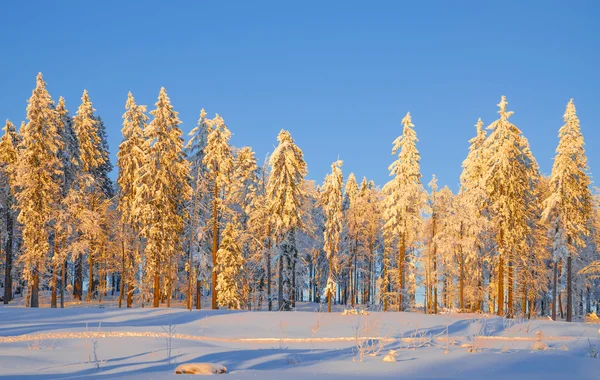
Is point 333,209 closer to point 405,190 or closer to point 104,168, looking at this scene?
point 405,190

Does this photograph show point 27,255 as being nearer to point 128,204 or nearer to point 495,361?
point 128,204

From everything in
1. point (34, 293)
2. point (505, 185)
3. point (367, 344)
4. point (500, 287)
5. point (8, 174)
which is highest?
point (8, 174)

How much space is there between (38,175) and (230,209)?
13.8m

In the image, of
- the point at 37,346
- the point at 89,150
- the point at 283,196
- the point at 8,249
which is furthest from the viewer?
the point at 89,150

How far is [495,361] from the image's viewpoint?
10.4 meters

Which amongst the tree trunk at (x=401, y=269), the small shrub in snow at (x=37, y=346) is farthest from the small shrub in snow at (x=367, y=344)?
the tree trunk at (x=401, y=269)

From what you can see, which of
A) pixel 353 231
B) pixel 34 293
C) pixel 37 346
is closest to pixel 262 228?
pixel 353 231

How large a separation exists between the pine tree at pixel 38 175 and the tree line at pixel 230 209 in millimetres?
78

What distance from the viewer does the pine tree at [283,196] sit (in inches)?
1592

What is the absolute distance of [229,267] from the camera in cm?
4416

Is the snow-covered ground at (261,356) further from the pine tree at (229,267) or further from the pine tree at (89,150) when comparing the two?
the pine tree at (89,150)

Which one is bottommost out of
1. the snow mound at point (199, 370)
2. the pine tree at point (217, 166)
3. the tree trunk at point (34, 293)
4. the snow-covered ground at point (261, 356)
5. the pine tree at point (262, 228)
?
the tree trunk at point (34, 293)

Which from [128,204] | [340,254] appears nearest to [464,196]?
[340,254]

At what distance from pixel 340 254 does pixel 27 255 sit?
1318 inches
